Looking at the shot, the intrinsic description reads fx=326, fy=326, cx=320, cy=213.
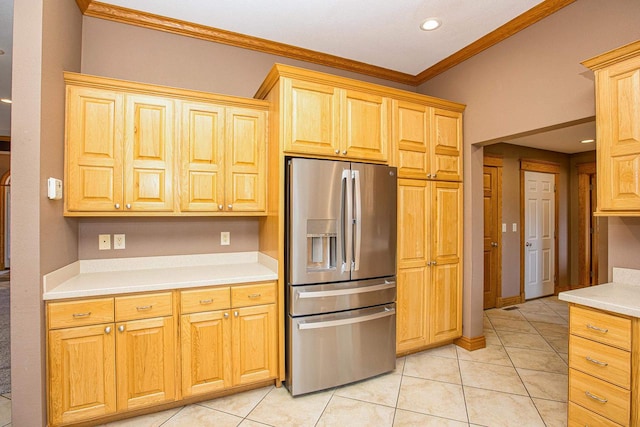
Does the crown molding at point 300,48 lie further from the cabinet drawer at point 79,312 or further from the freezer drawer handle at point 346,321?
the freezer drawer handle at point 346,321

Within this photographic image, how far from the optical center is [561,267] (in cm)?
559

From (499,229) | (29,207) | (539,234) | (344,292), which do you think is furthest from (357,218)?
(539,234)

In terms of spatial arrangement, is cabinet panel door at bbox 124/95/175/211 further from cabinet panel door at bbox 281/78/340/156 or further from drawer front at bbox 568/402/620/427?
drawer front at bbox 568/402/620/427

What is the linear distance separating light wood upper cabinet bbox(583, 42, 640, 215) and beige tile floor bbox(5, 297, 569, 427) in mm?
1433

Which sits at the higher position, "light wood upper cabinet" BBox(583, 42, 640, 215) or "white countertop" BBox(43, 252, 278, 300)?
"light wood upper cabinet" BBox(583, 42, 640, 215)

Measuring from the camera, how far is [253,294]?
2377 mm

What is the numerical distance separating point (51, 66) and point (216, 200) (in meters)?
1.26

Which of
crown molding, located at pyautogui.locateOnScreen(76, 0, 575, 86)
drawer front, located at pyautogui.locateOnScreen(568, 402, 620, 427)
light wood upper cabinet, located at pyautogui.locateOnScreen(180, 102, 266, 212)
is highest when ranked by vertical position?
crown molding, located at pyautogui.locateOnScreen(76, 0, 575, 86)

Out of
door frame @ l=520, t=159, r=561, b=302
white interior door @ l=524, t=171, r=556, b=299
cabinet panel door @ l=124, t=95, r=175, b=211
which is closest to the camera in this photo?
cabinet panel door @ l=124, t=95, r=175, b=211

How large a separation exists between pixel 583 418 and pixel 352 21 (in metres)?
3.11

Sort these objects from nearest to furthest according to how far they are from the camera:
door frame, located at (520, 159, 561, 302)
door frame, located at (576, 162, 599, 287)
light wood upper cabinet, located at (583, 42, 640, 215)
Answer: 1. light wood upper cabinet, located at (583, 42, 640, 215)
2. door frame, located at (520, 159, 561, 302)
3. door frame, located at (576, 162, 599, 287)

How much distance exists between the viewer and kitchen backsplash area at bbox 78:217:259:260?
249cm

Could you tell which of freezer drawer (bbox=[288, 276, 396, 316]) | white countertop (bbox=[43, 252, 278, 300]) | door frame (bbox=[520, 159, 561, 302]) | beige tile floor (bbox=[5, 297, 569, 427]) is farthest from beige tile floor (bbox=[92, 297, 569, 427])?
door frame (bbox=[520, 159, 561, 302])

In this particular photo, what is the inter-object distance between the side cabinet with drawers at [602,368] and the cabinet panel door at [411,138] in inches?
60.6
